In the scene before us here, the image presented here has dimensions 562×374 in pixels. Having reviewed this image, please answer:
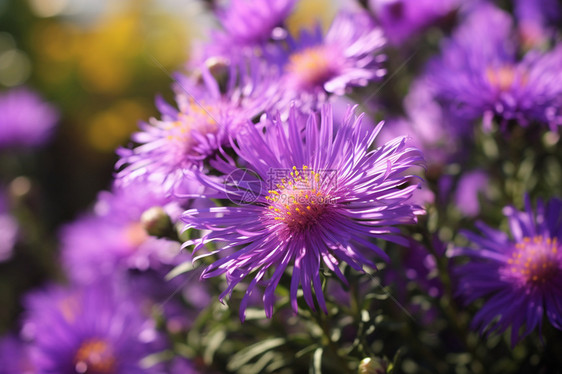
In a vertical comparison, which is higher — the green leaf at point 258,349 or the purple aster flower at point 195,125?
the purple aster flower at point 195,125

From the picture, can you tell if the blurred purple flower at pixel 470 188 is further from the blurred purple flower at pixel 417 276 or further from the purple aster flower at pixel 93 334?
the purple aster flower at pixel 93 334

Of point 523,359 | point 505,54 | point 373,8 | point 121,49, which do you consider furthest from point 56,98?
point 523,359

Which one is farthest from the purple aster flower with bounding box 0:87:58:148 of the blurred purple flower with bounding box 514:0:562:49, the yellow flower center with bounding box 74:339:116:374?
the blurred purple flower with bounding box 514:0:562:49

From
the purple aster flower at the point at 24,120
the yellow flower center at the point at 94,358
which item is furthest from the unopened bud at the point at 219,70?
the purple aster flower at the point at 24,120

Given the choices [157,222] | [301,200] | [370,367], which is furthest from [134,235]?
[370,367]

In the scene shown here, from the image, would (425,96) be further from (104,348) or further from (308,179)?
(104,348)

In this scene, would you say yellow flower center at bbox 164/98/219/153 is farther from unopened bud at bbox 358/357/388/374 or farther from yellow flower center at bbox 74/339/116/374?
yellow flower center at bbox 74/339/116/374

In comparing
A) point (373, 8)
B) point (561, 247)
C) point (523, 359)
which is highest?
point (373, 8)
